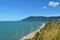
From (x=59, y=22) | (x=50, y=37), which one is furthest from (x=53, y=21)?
(x=50, y=37)

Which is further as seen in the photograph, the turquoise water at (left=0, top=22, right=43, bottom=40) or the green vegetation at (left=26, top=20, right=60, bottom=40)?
the turquoise water at (left=0, top=22, right=43, bottom=40)

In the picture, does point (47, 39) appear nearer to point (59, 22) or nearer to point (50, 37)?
point (50, 37)

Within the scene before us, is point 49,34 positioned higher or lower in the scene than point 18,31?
higher

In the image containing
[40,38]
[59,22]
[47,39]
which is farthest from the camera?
[59,22]

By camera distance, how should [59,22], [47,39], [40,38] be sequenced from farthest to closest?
1. [59,22]
2. [47,39]
3. [40,38]

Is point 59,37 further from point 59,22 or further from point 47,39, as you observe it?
point 59,22

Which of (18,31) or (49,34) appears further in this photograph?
(18,31)

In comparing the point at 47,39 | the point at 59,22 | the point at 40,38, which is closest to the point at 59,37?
the point at 40,38

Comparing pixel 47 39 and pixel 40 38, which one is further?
pixel 47 39

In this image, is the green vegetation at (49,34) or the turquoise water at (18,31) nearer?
the green vegetation at (49,34)

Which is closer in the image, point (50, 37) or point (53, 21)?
point (50, 37)
